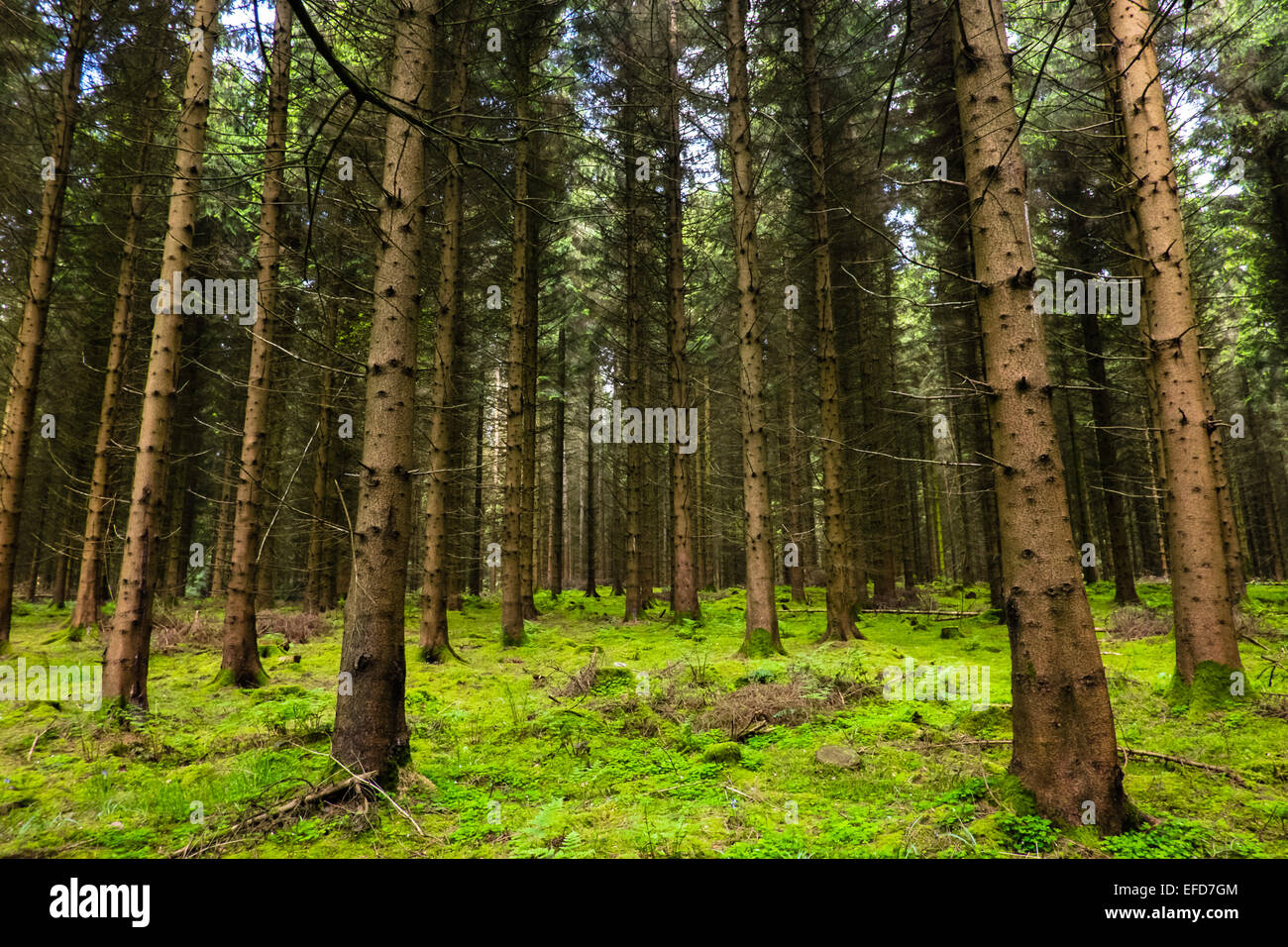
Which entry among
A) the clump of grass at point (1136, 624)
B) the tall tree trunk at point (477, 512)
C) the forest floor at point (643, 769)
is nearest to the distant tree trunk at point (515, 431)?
the forest floor at point (643, 769)

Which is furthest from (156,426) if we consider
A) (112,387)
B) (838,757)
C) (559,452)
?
(559,452)

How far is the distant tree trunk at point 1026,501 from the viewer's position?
10.8 feet

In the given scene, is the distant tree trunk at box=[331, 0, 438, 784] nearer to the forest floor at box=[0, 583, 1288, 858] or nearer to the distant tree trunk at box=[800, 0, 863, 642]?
the forest floor at box=[0, 583, 1288, 858]

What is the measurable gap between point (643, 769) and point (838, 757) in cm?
162

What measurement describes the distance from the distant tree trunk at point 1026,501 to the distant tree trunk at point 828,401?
20.6ft

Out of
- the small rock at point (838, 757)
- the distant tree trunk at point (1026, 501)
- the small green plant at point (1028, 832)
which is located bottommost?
the small rock at point (838, 757)

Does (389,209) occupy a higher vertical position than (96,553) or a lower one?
higher

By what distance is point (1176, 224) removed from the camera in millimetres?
6066

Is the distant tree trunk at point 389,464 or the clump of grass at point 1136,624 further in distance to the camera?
the clump of grass at point 1136,624

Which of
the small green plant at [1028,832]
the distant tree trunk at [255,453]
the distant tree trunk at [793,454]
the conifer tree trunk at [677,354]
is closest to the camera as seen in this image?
the small green plant at [1028,832]

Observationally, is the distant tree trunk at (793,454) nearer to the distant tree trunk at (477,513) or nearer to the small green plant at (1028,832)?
the small green plant at (1028,832)

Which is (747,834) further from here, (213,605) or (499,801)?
(213,605)

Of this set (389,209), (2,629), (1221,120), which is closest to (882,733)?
(389,209)
